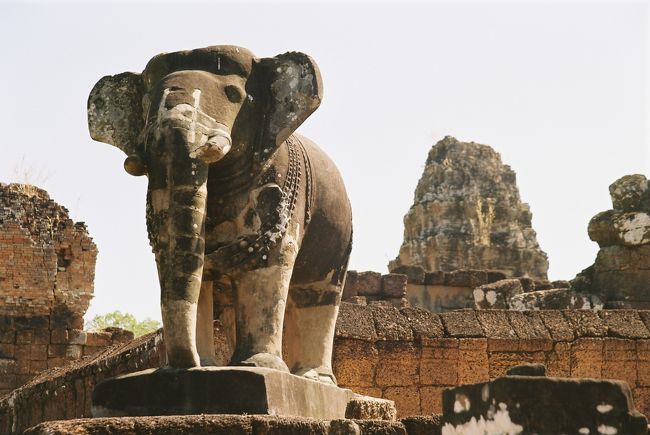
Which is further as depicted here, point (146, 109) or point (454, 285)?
point (454, 285)

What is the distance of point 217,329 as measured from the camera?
861cm

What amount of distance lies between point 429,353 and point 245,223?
15.0 ft

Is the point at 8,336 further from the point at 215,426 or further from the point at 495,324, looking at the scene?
the point at 215,426

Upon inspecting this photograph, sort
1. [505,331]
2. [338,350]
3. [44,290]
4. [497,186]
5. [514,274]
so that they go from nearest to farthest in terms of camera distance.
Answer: [338,350], [505,331], [44,290], [514,274], [497,186]

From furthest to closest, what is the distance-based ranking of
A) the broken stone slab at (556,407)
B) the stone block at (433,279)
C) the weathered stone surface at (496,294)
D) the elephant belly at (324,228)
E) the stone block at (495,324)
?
1. the stone block at (433,279)
2. the weathered stone surface at (496,294)
3. the stone block at (495,324)
4. the elephant belly at (324,228)
5. the broken stone slab at (556,407)

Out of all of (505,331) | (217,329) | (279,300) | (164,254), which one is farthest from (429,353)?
(164,254)

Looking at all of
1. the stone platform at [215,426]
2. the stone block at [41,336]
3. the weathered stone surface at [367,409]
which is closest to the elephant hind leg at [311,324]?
the weathered stone surface at [367,409]

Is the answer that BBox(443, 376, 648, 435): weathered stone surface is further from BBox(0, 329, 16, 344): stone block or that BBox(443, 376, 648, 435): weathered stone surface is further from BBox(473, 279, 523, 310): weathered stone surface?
BBox(0, 329, 16, 344): stone block

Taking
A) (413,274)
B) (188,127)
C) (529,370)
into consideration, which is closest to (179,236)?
Result: (188,127)

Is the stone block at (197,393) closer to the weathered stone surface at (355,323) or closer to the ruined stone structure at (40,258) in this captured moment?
the weathered stone surface at (355,323)

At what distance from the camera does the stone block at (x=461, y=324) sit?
9.68m

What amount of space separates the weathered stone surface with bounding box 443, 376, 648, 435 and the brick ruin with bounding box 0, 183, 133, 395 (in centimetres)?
1311

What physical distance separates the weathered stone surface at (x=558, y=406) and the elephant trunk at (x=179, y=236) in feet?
5.48

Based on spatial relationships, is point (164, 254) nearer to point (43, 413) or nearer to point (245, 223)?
point (245, 223)
